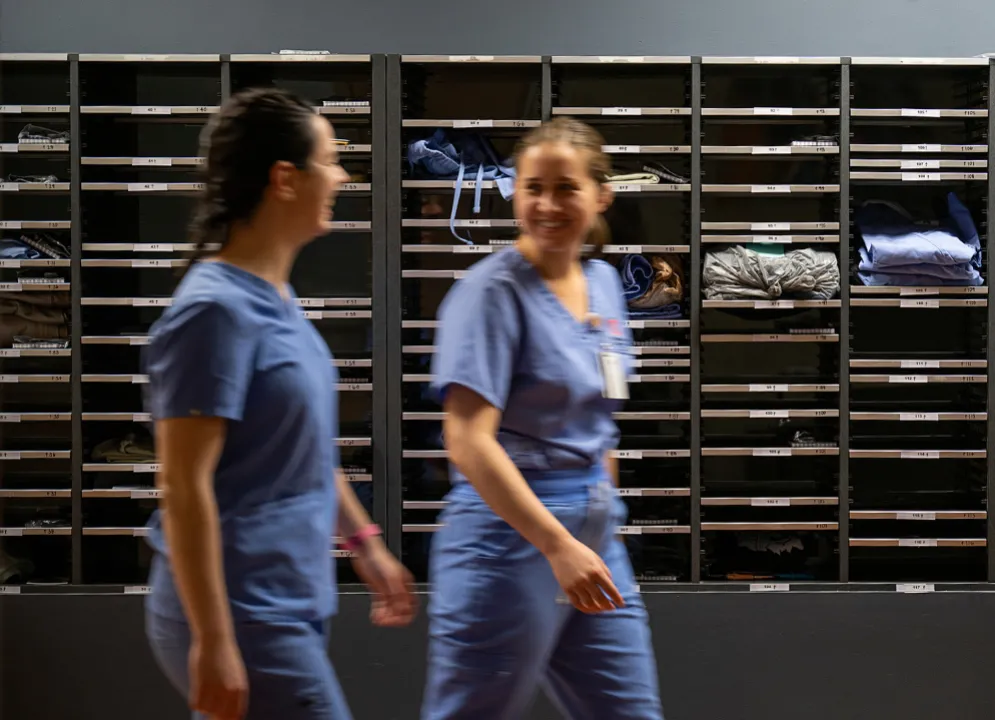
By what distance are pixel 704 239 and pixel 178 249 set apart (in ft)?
6.58

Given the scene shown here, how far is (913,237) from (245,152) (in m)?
3.06

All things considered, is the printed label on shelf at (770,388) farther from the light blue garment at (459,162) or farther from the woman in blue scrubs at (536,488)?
the woman in blue scrubs at (536,488)

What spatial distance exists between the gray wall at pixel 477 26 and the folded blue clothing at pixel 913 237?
77 cm

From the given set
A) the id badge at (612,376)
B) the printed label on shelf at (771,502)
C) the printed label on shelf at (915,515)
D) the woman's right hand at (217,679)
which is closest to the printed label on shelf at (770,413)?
the printed label on shelf at (771,502)

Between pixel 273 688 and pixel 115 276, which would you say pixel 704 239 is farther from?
pixel 273 688

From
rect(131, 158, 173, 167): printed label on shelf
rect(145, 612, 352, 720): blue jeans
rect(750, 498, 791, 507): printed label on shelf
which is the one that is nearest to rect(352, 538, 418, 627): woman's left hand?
rect(145, 612, 352, 720): blue jeans

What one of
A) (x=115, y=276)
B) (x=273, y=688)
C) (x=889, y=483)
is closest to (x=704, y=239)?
(x=889, y=483)

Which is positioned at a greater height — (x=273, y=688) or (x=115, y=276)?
(x=115, y=276)

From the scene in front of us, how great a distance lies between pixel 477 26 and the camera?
416 cm

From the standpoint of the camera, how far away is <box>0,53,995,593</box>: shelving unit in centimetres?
365

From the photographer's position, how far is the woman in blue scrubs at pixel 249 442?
1207 mm

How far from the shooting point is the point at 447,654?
1.65 m

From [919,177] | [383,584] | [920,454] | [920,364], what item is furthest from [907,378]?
[383,584]

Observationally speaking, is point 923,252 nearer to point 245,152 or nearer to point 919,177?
point 919,177
